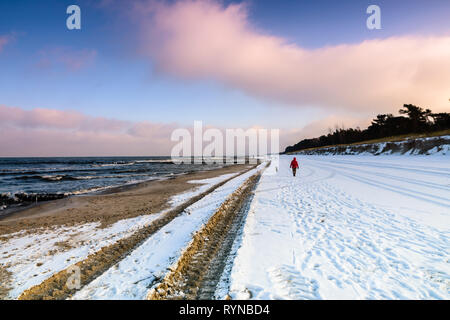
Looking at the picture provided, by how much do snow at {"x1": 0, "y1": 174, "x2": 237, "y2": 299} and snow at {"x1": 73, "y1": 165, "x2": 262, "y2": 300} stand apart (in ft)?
4.37

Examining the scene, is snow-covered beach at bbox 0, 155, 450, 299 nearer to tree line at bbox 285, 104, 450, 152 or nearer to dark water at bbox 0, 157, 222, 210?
dark water at bbox 0, 157, 222, 210

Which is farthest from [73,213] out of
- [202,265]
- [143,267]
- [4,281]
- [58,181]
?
[58,181]

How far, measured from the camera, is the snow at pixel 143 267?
3735 mm

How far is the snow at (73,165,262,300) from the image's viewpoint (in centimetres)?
373

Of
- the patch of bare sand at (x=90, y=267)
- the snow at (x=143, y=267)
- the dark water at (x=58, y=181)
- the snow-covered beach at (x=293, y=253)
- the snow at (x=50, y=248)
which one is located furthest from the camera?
the dark water at (x=58, y=181)

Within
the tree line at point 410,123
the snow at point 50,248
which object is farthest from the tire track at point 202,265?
the tree line at point 410,123

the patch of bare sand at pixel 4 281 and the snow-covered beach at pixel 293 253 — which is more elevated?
the snow-covered beach at pixel 293 253

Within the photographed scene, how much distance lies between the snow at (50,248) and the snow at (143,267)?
133 centimetres

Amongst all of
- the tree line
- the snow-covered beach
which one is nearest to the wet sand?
the snow-covered beach

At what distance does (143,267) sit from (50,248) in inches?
148

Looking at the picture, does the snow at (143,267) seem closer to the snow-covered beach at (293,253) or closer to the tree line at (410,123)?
the snow-covered beach at (293,253)
